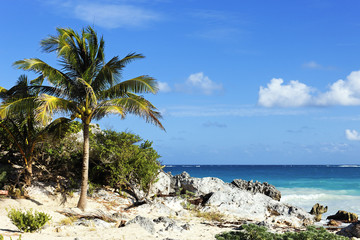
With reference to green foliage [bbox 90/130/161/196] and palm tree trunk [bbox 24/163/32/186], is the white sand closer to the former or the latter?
palm tree trunk [bbox 24/163/32/186]

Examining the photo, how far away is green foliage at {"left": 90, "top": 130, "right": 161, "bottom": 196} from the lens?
18.8 m

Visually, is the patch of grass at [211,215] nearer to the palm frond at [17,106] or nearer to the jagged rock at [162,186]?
the jagged rock at [162,186]

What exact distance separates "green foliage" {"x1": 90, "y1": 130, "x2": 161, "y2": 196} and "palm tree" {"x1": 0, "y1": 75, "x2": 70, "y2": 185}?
273cm

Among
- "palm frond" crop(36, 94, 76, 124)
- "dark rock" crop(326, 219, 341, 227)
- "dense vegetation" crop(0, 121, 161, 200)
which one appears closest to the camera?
"palm frond" crop(36, 94, 76, 124)

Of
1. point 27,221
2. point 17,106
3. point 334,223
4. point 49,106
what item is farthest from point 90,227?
point 334,223

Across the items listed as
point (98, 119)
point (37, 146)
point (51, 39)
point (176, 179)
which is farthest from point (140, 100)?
point (176, 179)

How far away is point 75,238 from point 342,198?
29.0 m

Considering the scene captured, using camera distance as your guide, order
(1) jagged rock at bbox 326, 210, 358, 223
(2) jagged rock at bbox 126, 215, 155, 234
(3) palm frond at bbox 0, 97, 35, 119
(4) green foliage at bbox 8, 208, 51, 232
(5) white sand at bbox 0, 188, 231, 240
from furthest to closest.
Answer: (1) jagged rock at bbox 326, 210, 358, 223 → (3) palm frond at bbox 0, 97, 35, 119 → (2) jagged rock at bbox 126, 215, 155, 234 → (5) white sand at bbox 0, 188, 231, 240 → (4) green foliage at bbox 8, 208, 51, 232

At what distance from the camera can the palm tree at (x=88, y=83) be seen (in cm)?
1531

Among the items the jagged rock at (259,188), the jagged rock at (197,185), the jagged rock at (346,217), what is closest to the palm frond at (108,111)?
the jagged rock at (197,185)

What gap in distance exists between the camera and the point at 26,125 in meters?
17.5

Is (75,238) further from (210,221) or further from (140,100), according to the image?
(210,221)

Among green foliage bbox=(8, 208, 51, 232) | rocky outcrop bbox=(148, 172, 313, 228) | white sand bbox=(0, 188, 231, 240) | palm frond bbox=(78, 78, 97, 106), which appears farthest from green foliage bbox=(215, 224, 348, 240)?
rocky outcrop bbox=(148, 172, 313, 228)

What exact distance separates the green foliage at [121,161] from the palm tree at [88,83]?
2.71m
